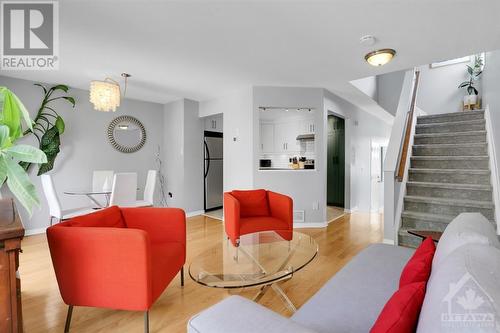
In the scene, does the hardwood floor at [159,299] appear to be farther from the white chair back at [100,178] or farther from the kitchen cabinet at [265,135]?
the kitchen cabinet at [265,135]

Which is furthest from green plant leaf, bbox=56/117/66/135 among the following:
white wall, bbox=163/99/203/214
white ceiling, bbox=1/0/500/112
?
white wall, bbox=163/99/203/214

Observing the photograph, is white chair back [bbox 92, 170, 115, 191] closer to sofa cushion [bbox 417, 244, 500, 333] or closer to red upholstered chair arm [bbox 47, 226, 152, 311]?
red upholstered chair arm [bbox 47, 226, 152, 311]

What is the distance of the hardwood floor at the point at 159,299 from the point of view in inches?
71.9

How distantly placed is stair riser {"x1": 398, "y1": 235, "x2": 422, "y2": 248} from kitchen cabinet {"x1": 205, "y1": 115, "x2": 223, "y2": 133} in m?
4.17

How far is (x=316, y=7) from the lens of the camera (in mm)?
2066

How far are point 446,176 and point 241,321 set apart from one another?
389 cm

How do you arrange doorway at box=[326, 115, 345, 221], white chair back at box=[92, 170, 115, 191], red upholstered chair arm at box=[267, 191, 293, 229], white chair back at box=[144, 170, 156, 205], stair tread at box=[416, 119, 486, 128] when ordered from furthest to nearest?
doorway at box=[326, 115, 345, 221] < white chair back at box=[144, 170, 156, 205] < white chair back at box=[92, 170, 115, 191] < stair tread at box=[416, 119, 486, 128] < red upholstered chair arm at box=[267, 191, 293, 229]

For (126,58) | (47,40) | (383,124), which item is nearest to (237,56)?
(126,58)

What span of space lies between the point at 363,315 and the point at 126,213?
1983 mm

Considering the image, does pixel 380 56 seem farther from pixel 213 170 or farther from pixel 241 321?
pixel 213 170

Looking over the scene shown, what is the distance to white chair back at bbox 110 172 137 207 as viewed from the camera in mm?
3389

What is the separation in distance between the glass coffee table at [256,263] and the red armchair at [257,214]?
22 centimetres

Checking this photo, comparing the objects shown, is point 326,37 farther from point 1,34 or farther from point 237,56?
point 1,34

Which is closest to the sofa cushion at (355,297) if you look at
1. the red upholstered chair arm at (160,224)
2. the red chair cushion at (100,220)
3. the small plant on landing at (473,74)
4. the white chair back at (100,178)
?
the red upholstered chair arm at (160,224)
